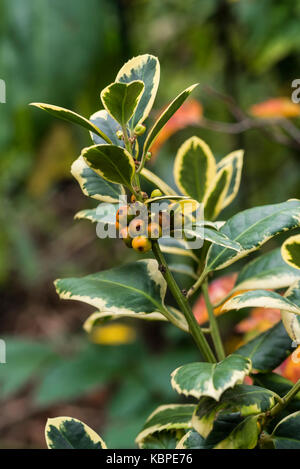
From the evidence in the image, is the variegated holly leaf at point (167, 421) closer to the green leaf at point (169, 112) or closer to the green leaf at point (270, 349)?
the green leaf at point (270, 349)

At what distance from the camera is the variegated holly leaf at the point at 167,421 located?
0.40m

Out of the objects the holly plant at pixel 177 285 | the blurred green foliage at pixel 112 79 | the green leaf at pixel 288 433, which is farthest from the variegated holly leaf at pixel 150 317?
the blurred green foliage at pixel 112 79

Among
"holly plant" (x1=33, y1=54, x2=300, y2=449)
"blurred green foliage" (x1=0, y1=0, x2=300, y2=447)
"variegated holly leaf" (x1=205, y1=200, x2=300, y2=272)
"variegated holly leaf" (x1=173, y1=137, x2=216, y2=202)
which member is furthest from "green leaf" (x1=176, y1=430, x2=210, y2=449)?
"blurred green foliage" (x1=0, y1=0, x2=300, y2=447)

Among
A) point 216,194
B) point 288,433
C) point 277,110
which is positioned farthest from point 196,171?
point 277,110

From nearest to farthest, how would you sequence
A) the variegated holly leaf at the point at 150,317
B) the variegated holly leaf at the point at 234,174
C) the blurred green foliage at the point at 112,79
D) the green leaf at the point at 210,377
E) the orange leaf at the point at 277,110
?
the green leaf at the point at 210,377 < the variegated holly leaf at the point at 150,317 < the variegated holly leaf at the point at 234,174 < the orange leaf at the point at 277,110 < the blurred green foliage at the point at 112,79

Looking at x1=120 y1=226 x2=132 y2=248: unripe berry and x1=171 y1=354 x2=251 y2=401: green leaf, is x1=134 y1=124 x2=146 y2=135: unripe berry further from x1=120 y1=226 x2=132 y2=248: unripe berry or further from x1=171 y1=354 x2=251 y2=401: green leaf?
x1=171 y1=354 x2=251 y2=401: green leaf

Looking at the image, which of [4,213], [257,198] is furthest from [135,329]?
[4,213]

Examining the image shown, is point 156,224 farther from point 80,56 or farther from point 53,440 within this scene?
point 80,56

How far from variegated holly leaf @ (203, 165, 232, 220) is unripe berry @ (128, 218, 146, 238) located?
133mm

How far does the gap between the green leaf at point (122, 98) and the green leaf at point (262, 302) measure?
0.16 m

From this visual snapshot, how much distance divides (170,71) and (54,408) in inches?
52.6

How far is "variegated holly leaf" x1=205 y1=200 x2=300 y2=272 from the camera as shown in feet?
1.20

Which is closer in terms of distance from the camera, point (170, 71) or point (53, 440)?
point (53, 440)

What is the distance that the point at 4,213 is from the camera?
2090mm
